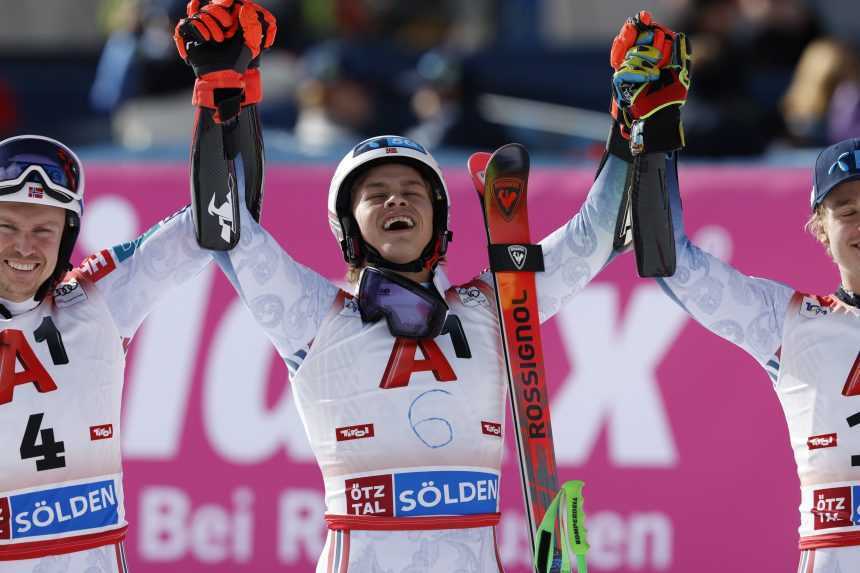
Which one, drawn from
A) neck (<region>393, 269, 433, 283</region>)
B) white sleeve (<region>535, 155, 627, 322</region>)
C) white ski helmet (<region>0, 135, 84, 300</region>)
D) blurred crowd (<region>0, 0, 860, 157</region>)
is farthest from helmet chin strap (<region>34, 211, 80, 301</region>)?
blurred crowd (<region>0, 0, 860, 157</region>)

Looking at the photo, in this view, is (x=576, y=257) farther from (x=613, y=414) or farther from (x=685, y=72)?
(x=613, y=414)

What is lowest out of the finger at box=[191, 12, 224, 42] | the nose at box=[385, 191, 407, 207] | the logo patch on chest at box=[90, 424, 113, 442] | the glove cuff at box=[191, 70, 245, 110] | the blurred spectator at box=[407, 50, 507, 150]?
the logo patch on chest at box=[90, 424, 113, 442]

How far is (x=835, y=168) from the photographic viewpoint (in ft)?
18.1

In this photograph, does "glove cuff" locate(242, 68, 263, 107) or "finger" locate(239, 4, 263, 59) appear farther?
"glove cuff" locate(242, 68, 263, 107)

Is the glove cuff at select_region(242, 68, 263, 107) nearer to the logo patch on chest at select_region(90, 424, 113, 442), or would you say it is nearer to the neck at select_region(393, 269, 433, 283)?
the neck at select_region(393, 269, 433, 283)

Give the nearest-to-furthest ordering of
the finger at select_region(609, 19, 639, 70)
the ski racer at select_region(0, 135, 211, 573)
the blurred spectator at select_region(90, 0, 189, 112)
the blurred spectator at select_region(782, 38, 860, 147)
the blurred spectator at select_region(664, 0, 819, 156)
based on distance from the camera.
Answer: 1. the ski racer at select_region(0, 135, 211, 573)
2. the finger at select_region(609, 19, 639, 70)
3. the blurred spectator at select_region(664, 0, 819, 156)
4. the blurred spectator at select_region(782, 38, 860, 147)
5. the blurred spectator at select_region(90, 0, 189, 112)

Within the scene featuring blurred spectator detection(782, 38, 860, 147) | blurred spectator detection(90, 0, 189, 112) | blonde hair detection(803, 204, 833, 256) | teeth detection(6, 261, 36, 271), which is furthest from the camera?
blurred spectator detection(90, 0, 189, 112)

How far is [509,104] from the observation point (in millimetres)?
10852

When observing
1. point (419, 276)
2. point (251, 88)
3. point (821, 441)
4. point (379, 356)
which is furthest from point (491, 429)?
point (251, 88)

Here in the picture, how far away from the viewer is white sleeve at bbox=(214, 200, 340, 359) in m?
5.36

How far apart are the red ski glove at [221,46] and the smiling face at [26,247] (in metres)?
0.66

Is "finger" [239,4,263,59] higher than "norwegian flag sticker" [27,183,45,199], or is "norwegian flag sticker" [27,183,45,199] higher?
"finger" [239,4,263,59]

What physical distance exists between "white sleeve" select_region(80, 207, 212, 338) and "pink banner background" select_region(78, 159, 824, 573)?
7.62 feet

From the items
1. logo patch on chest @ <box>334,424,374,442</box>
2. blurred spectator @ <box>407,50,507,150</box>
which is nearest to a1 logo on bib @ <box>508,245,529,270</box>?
logo patch on chest @ <box>334,424,374,442</box>
